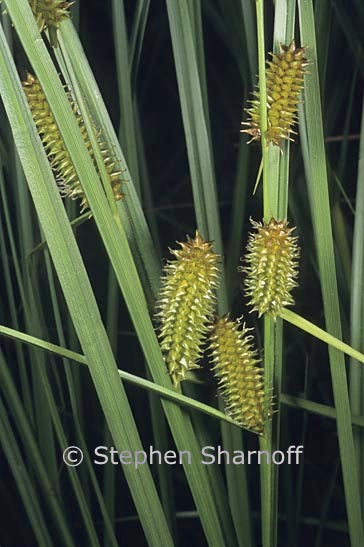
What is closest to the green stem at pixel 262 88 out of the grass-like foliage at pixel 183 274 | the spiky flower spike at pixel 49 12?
the grass-like foliage at pixel 183 274

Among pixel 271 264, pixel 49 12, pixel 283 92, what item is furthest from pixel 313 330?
pixel 49 12

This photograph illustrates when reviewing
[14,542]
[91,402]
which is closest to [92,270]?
[91,402]

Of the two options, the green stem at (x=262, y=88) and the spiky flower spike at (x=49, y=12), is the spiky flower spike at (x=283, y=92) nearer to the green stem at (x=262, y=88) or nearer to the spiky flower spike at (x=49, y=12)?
the green stem at (x=262, y=88)

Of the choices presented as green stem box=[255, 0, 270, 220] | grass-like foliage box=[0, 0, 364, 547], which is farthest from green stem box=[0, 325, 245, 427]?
green stem box=[255, 0, 270, 220]

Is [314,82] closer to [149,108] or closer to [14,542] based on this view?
[149,108]

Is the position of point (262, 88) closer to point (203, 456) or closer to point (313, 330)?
point (313, 330)

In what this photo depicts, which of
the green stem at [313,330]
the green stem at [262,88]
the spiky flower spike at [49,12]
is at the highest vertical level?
the spiky flower spike at [49,12]

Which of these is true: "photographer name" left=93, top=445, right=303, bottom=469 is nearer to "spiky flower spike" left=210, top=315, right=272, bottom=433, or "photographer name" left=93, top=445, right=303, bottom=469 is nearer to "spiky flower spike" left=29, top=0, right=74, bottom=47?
"spiky flower spike" left=210, top=315, right=272, bottom=433

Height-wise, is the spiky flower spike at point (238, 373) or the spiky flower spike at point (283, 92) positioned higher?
the spiky flower spike at point (283, 92)
